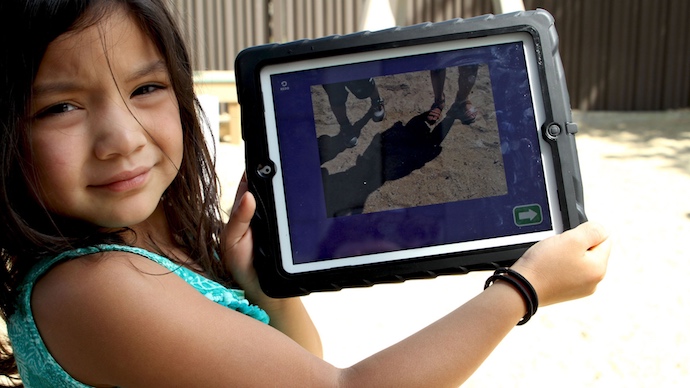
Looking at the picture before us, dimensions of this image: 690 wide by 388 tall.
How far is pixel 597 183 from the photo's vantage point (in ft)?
15.1

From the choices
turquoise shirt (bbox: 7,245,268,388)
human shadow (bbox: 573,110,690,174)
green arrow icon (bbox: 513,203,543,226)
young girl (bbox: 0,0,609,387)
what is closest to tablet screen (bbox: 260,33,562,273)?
green arrow icon (bbox: 513,203,543,226)

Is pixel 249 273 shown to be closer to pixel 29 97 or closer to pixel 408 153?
pixel 408 153

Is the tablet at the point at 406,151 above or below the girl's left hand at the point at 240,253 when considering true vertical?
above

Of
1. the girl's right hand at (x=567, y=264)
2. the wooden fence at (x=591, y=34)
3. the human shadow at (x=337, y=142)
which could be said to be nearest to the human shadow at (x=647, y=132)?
the wooden fence at (x=591, y=34)

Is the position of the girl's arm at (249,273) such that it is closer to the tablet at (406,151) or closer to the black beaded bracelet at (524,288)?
the tablet at (406,151)

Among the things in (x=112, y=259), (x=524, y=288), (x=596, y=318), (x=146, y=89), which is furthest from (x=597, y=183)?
(x=112, y=259)

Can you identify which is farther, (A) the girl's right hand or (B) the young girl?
(A) the girl's right hand

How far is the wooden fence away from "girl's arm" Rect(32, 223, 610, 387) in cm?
646

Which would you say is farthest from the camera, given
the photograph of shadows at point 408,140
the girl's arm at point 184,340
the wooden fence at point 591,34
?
the wooden fence at point 591,34

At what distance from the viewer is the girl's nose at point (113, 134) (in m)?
0.92

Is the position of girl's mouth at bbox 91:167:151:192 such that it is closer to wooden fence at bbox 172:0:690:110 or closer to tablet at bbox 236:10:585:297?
tablet at bbox 236:10:585:297

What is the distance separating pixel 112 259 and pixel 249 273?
0.99ft

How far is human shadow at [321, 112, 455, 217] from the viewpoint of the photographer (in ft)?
3.69

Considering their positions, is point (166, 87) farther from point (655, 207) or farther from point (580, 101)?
point (580, 101)
